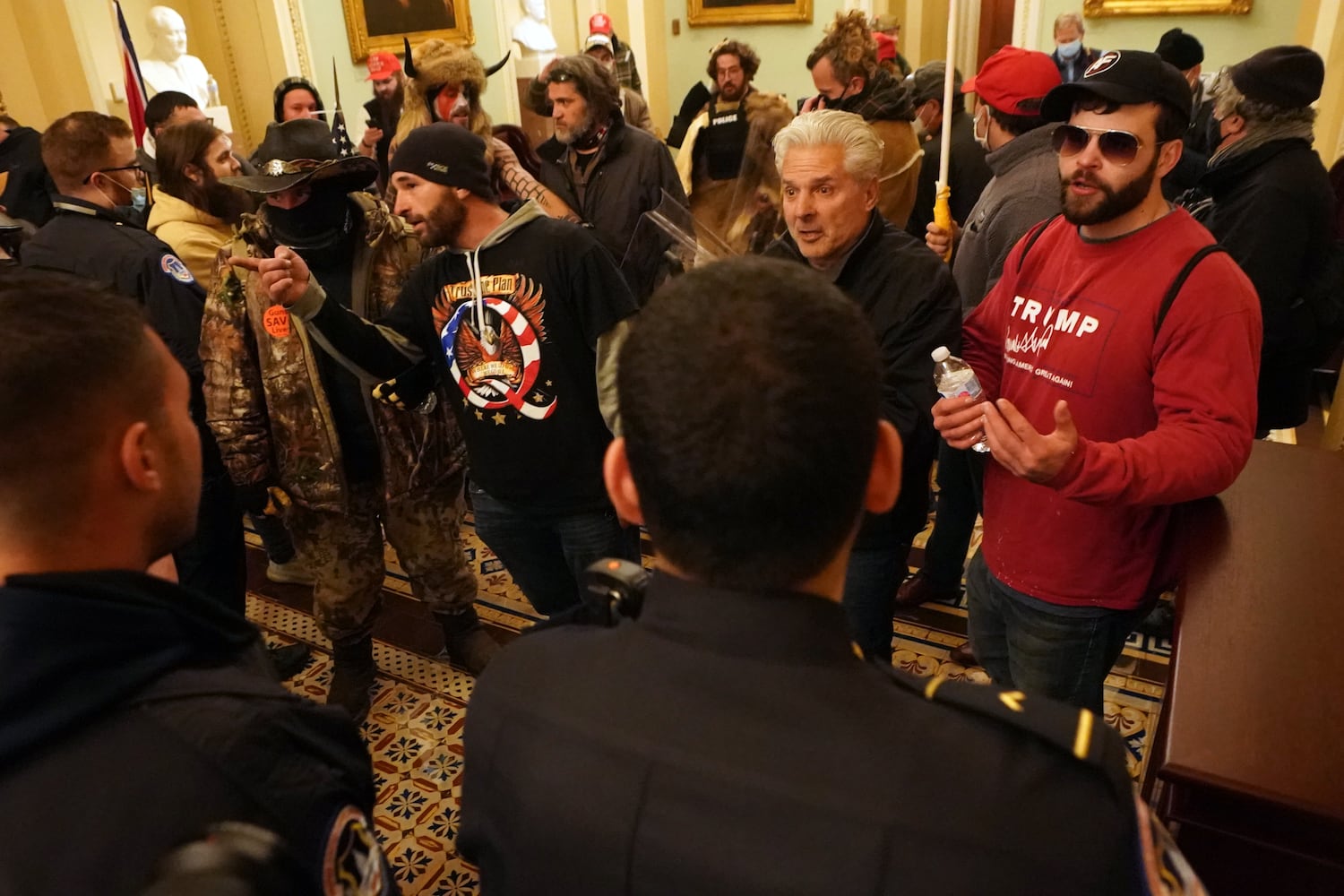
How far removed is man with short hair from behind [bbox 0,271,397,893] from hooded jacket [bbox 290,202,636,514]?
1131mm

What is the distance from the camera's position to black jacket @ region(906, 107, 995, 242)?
390 centimetres

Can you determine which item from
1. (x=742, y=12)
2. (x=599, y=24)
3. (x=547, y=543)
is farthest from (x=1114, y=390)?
(x=742, y=12)

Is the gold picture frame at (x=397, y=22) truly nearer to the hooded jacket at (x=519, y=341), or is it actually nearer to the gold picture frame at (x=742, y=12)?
the gold picture frame at (x=742, y=12)

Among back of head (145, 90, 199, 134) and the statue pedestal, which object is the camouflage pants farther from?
the statue pedestal

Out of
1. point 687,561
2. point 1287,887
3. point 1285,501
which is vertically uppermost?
point 687,561

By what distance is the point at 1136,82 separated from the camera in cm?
154

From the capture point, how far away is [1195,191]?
3.00m

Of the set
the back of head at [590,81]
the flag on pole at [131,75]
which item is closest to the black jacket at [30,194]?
the flag on pole at [131,75]

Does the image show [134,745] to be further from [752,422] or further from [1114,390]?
[1114,390]

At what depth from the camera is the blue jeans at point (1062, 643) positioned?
1689 mm

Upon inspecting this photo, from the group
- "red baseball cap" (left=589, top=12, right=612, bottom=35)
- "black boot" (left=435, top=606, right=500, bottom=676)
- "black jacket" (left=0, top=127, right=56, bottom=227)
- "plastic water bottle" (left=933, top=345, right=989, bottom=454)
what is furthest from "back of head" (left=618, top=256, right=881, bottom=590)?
"red baseball cap" (left=589, top=12, right=612, bottom=35)

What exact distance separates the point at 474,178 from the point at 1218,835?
6.67 ft

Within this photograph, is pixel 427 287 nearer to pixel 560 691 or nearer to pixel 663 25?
pixel 560 691

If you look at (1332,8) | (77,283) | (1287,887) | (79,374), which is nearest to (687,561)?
(79,374)
